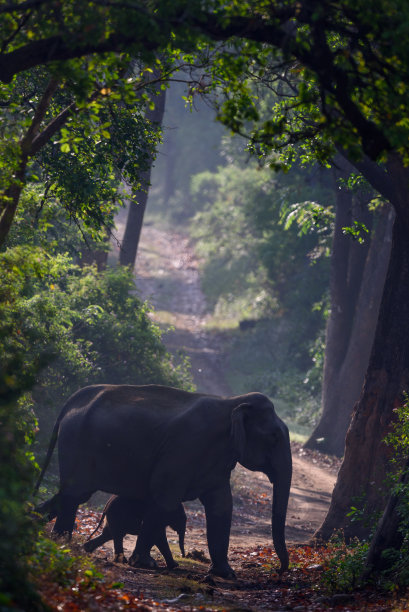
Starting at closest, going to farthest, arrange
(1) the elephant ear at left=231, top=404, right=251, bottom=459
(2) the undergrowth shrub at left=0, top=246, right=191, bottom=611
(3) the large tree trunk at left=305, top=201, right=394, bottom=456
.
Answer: (2) the undergrowth shrub at left=0, top=246, right=191, bottom=611 → (1) the elephant ear at left=231, top=404, right=251, bottom=459 → (3) the large tree trunk at left=305, top=201, right=394, bottom=456

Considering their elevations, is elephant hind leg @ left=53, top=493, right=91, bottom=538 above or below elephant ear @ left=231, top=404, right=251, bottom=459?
below

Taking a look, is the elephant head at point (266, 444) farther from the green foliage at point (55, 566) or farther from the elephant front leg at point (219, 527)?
the green foliage at point (55, 566)

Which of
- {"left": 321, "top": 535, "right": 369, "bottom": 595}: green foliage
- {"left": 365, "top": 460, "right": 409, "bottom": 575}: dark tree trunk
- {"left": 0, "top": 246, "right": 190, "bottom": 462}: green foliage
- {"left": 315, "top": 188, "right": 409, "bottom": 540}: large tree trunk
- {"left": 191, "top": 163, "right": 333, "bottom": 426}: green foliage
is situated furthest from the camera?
{"left": 191, "top": 163, "right": 333, "bottom": 426}: green foliage

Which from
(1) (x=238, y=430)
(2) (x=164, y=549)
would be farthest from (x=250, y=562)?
(1) (x=238, y=430)

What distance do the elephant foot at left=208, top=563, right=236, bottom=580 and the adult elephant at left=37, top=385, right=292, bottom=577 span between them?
76 millimetres

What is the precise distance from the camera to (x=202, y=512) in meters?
15.2

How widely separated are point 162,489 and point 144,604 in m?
3.14

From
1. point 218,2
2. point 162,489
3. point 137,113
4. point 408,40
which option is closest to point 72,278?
point 137,113

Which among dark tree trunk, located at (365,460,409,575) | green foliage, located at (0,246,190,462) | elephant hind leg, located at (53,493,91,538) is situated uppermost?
green foliage, located at (0,246,190,462)

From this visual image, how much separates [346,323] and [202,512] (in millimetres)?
7597

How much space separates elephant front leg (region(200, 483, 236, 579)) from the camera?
10.0 meters

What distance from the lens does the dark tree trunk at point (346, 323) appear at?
19.0 m

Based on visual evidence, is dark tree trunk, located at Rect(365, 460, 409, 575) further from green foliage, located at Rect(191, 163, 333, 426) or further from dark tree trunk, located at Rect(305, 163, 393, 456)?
green foliage, located at Rect(191, 163, 333, 426)

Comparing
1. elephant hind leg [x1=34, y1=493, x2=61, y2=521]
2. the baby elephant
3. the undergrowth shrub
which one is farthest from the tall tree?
elephant hind leg [x1=34, y1=493, x2=61, y2=521]
